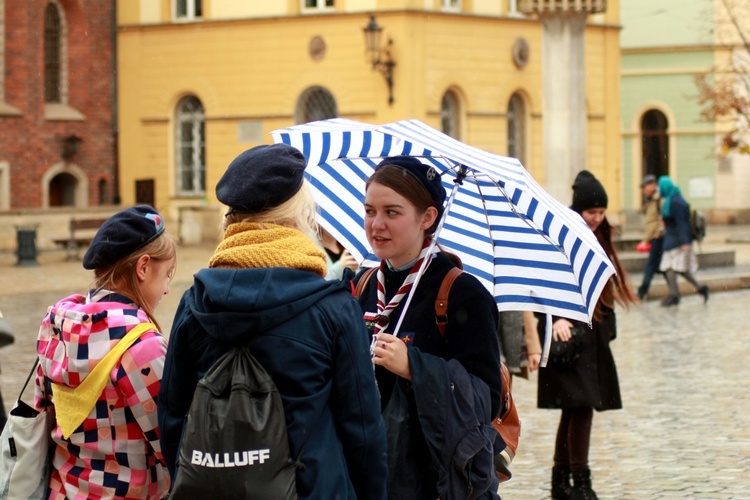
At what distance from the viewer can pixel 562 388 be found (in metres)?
7.53

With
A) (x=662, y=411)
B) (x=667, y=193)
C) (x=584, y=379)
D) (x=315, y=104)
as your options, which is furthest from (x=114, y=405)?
(x=315, y=104)

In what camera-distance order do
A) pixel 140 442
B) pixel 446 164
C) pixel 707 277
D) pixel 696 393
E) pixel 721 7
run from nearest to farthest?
pixel 140 442 → pixel 446 164 → pixel 696 393 → pixel 707 277 → pixel 721 7

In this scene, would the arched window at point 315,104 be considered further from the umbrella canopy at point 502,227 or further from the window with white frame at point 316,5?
the umbrella canopy at point 502,227

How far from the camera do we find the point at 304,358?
11.3 ft

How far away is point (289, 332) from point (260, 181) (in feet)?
1.30

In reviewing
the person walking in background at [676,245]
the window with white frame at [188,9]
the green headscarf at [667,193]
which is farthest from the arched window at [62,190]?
the person walking in background at [676,245]

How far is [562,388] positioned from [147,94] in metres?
29.6

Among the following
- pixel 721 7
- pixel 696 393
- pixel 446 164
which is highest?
pixel 721 7

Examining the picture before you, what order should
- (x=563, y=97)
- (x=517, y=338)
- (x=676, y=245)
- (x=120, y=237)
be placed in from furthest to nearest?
1. (x=563, y=97)
2. (x=676, y=245)
3. (x=517, y=338)
4. (x=120, y=237)

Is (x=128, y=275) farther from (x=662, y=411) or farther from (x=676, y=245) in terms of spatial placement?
(x=676, y=245)

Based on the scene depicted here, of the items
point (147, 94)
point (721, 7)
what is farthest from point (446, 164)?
point (721, 7)

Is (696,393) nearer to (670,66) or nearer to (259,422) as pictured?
(259,422)

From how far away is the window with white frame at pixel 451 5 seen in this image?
110ft

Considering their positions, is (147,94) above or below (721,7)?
below
